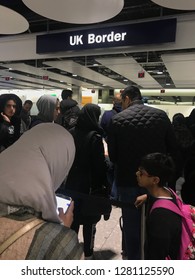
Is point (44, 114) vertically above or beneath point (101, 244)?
above

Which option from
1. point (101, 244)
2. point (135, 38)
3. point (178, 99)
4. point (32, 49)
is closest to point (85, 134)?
point (101, 244)

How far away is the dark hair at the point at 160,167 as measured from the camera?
1.64 meters

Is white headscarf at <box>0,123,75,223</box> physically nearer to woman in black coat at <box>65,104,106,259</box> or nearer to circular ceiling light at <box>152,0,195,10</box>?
woman in black coat at <box>65,104,106,259</box>

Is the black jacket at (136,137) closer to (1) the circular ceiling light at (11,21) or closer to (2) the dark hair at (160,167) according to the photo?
(2) the dark hair at (160,167)

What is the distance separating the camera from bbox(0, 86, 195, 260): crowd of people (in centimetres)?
82

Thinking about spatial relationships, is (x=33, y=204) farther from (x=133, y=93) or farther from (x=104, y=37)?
(x=104, y=37)

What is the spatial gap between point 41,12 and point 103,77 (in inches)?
354

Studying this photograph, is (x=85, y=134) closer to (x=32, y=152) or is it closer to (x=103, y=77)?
(x=32, y=152)

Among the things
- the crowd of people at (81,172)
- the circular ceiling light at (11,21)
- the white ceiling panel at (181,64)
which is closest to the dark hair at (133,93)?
the crowd of people at (81,172)

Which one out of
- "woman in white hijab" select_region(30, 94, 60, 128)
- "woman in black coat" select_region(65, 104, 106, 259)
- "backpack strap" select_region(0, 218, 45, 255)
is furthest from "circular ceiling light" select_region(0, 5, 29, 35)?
"backpack strap" select_region(0, 218, 45, 255)

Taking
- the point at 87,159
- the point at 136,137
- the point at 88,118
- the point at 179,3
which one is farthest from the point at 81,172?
the point at 179,3

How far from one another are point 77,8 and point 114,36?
184 centimetres

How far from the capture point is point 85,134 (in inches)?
90.4

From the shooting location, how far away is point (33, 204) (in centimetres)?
83
